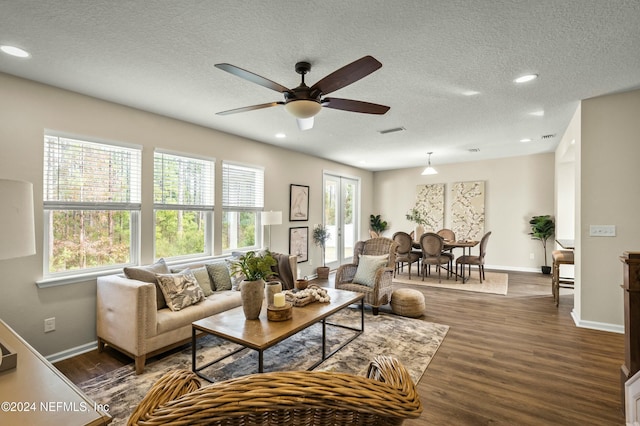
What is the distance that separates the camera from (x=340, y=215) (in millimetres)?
7664

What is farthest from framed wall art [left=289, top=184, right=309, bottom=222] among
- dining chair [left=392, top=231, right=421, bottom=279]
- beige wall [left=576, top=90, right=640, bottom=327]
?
beige wall [left=576, top=90, right=640, bottom=327]

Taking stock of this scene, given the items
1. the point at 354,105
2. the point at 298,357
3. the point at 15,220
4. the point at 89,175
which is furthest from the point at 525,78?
the point at 89,175

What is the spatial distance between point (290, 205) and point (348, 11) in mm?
4153

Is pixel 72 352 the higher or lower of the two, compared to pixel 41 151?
lower

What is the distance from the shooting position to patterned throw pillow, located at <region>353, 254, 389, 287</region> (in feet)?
13.6

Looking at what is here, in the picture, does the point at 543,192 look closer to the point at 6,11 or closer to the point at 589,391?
the point at 589,391

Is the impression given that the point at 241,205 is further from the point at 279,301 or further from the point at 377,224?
the point at 377,224

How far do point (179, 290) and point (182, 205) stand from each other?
136cm

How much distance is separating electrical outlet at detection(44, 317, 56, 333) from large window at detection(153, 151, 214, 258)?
1.15 m

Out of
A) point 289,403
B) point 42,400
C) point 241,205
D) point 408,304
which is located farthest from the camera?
point 241,205

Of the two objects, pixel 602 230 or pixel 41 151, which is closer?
pixel 41 151

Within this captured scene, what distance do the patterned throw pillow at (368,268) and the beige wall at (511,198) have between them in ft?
14.4

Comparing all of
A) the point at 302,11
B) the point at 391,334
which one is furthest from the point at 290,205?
the point at 302,11

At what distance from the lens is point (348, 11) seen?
1912 millimetres
